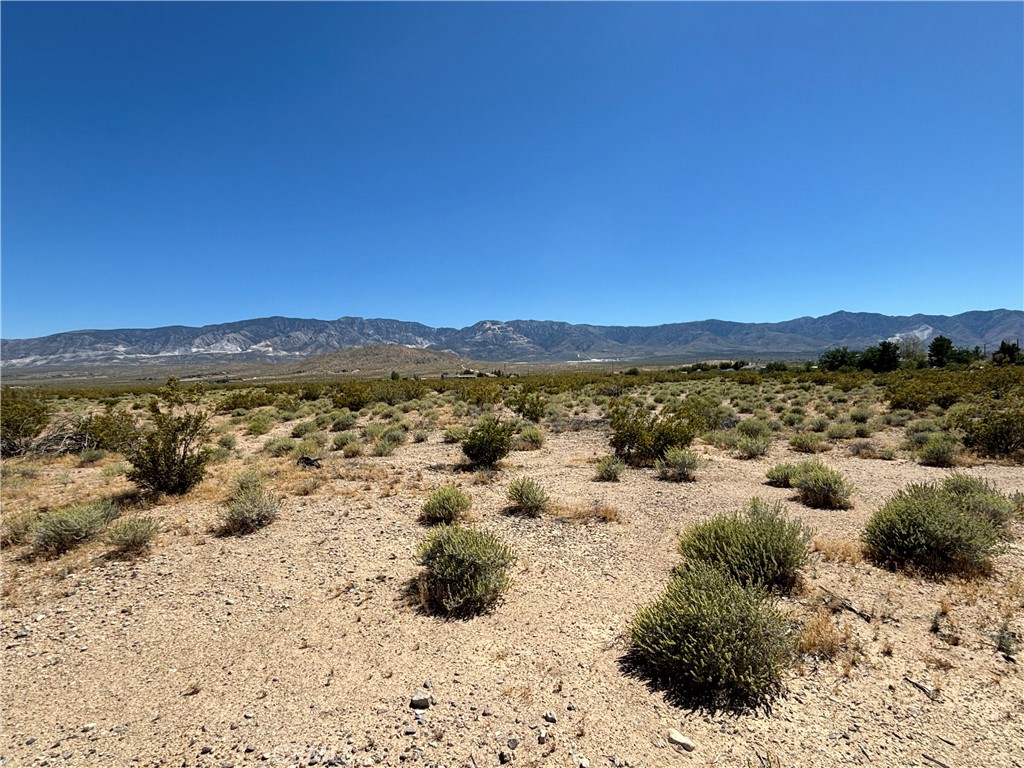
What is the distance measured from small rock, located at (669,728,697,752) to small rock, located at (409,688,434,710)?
6.49ft

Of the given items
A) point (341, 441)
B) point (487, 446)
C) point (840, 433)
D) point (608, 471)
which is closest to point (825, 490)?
point (608, 471)

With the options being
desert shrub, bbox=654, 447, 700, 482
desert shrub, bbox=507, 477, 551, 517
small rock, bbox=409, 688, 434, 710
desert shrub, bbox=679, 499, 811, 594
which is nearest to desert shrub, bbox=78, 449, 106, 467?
desert shrub, bbox=507, 477, 551, 517

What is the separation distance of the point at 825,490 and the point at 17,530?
14.6m

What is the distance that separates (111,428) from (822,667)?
17871mm

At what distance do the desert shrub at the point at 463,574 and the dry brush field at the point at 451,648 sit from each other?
0.18 metres

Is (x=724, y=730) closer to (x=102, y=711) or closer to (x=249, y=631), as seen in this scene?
(x=249, y=631)

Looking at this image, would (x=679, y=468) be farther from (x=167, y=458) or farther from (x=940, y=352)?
(x=940, y=352)

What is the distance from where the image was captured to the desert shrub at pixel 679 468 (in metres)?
11.2

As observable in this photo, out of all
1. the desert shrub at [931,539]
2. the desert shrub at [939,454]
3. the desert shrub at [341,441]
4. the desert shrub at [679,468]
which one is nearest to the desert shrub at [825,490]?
the desert shrub at [931,539]

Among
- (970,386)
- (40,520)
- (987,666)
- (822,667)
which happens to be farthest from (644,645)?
(970,386)

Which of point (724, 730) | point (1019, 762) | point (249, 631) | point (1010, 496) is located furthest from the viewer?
point (1010, 496)

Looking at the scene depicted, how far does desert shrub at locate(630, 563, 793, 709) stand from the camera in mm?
3795

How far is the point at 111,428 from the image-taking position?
13.6 metres

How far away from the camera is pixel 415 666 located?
4379 mm
